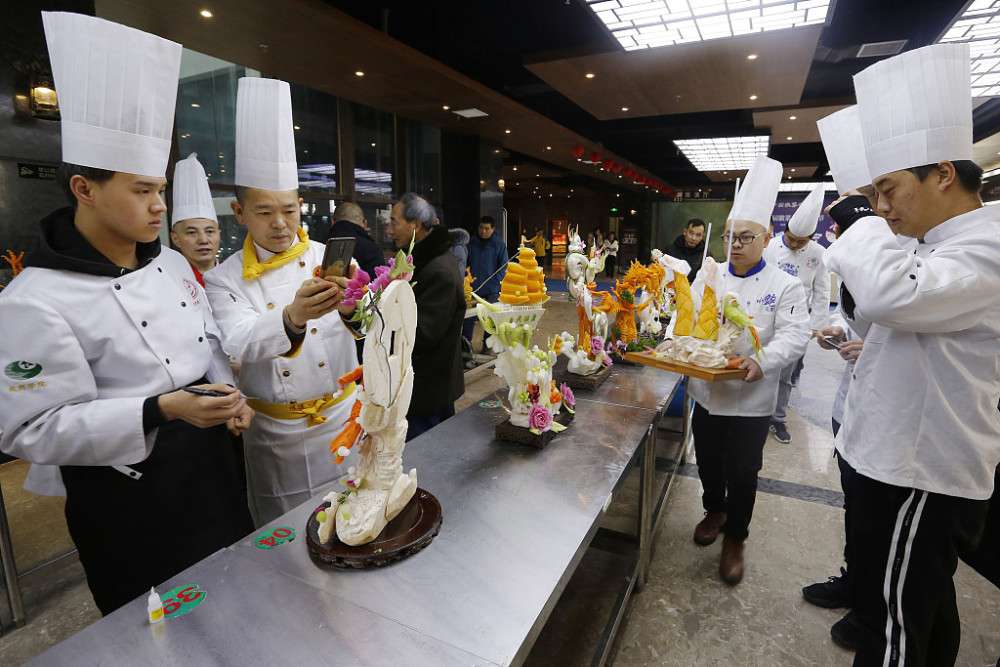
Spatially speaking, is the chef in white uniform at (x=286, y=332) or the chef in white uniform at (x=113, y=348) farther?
the chef in white uniform at (x=286, y=332)

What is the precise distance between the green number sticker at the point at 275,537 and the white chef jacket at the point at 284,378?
0.45 m

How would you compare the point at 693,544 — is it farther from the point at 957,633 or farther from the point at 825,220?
the point at 825,220

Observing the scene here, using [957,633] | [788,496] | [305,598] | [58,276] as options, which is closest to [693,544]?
[788,496]

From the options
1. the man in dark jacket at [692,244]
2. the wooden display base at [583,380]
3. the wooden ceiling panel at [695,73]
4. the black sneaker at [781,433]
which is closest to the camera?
the wooden display base at [583,380]

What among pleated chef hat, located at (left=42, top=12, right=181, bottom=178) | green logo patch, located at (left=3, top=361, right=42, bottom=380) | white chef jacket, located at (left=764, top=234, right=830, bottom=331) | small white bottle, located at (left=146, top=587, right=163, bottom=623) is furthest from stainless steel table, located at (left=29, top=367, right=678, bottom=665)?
white chef jacket, located at (left=764, top=234, right=830, bottom=331)

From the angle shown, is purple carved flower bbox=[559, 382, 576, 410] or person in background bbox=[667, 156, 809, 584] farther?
person in background bbox=[667, 156, 809, 584]

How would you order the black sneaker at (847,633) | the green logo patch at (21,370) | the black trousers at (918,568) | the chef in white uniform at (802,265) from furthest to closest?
1. the chef in white uniform at (802,265)
2. the black sneaker at (847,633)
3. the black trousers at (918,568)
4. the green logo patch at (21,370)

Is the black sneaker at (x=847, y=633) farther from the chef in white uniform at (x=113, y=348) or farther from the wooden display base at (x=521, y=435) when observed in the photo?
the chef in white uniform at (x=113, y=348)

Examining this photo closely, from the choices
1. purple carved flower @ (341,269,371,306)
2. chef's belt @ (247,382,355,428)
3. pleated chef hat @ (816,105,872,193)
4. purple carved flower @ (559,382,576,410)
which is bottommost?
purple carved flower @ (559,382,576,410)

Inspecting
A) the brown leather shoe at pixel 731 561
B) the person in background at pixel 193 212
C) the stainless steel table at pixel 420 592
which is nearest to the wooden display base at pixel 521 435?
the stainless steel table at pixel 420 592

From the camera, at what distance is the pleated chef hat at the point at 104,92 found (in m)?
1.14

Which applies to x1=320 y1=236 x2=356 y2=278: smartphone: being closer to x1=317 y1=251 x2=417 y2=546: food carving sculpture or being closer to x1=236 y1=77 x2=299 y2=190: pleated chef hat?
x1=317 y1=251 x2=417 y2=546: food carving sculpture

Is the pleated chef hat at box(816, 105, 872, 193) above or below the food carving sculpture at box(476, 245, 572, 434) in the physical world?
above

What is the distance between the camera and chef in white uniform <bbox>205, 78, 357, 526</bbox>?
5.04 ft
